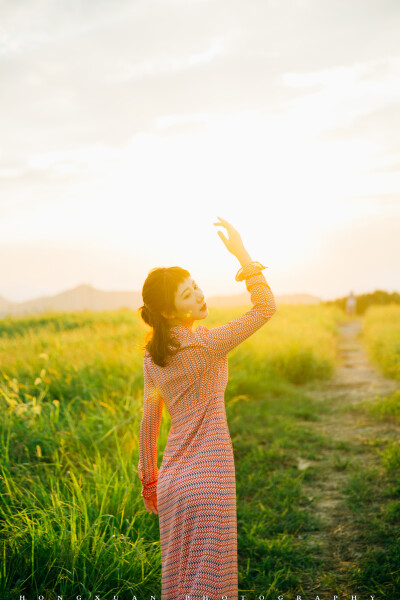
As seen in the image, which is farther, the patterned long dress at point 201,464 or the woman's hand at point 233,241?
the woman's hand at point 233,241

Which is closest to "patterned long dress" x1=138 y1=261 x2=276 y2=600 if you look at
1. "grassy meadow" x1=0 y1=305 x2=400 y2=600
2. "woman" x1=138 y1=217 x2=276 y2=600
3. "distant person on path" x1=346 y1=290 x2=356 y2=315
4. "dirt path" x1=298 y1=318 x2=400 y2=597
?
"woman" x1=138 y1=217 x2=276 y2=600

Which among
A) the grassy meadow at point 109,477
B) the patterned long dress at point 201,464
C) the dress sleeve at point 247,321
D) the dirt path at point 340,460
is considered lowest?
the dirt path at point 340,460

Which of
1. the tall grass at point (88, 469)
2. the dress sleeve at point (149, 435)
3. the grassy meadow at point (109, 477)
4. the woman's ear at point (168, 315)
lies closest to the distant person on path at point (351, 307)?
the tall grass at point (88, 469)

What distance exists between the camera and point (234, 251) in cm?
222

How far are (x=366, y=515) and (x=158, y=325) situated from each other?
2.75 m

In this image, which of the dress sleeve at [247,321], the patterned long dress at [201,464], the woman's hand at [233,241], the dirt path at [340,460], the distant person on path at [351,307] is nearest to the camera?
the patterned long dress at [201,464]

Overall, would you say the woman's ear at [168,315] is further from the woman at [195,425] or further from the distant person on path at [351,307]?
the distant person on path at [351,307]

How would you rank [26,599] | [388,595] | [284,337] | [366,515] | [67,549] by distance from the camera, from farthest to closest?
[284,337] → [366,515] → [388,595] → [67,549] → [26,599]

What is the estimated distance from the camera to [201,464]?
206cm

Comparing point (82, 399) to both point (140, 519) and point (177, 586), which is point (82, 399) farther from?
point (177, 586)

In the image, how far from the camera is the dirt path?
10.9 feet

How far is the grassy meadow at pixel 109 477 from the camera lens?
8.61 feet

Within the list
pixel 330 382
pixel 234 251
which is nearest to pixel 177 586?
pixel 234 251

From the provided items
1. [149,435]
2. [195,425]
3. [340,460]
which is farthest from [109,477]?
[340,460]
